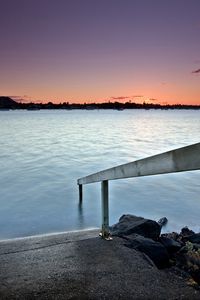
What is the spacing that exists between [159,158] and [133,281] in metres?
1.30

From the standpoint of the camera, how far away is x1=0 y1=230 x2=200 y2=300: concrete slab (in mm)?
2807

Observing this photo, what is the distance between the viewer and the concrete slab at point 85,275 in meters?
2.81

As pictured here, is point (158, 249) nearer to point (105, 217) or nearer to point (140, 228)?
point (105, 217)

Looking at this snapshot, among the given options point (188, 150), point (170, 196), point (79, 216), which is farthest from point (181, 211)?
point (188, 150)

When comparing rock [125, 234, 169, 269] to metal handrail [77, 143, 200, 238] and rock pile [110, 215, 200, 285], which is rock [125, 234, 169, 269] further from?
metal handrail [77, 143, 200, 238]

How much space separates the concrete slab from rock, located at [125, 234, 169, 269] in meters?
0.25

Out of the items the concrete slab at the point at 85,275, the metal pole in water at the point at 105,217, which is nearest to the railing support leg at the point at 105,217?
the metal pole in water at the point at 105,217

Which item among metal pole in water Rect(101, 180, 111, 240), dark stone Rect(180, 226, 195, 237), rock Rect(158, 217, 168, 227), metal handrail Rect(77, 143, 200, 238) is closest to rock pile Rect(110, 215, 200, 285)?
metal pole in water Rect(101, 180, 111, 240)

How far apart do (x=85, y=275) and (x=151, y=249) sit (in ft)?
4.55

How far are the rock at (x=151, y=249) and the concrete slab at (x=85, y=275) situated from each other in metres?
0.25

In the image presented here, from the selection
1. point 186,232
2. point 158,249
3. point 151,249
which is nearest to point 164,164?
point 151,249

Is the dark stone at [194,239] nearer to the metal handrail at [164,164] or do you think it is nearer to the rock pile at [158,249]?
the rock pile at [158,249]

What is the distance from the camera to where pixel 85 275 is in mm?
3100

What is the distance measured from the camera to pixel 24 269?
3.33 metres
